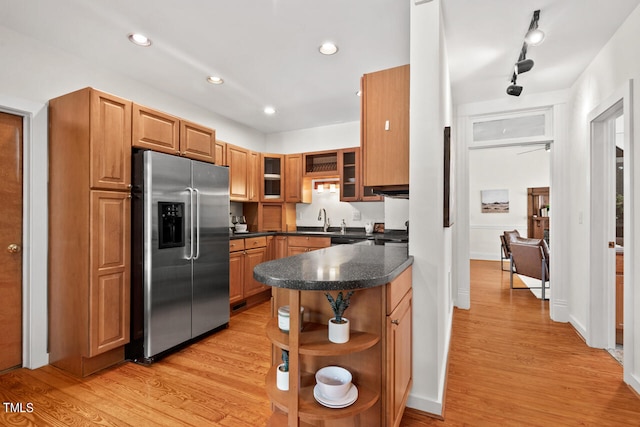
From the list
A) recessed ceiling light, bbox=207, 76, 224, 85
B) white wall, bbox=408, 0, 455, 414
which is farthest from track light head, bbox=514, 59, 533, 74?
recessed ceiling light, bbox=207, 76, 224, 85

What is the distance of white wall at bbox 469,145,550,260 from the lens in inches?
299

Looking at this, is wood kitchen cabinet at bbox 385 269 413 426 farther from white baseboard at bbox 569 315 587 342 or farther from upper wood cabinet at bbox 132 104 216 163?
upper wood cabinet at bbox 132 104 216 163

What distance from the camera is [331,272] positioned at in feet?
4.77

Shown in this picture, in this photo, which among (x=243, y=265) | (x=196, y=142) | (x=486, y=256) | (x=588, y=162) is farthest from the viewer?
(x=486, y=256)

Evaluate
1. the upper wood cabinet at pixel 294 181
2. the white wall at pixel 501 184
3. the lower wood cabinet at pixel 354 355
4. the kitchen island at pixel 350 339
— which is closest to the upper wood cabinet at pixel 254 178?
the upper wood cabinet at pixel 294 181

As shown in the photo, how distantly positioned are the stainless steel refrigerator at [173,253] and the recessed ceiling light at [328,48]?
61.1 inches

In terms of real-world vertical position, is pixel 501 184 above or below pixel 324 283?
above

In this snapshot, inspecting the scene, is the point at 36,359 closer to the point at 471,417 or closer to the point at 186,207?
the point at 186,207

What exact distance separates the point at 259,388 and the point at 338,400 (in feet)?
3.47

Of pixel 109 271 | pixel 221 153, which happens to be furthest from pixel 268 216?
pixel 109 271

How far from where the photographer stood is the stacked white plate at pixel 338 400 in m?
1.33

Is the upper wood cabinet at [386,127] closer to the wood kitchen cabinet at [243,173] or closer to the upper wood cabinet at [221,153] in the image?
the upper wood cabinet at [221,153]

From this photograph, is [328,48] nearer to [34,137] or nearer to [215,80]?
[215,80]

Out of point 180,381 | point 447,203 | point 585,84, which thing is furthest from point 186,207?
point 585,84
